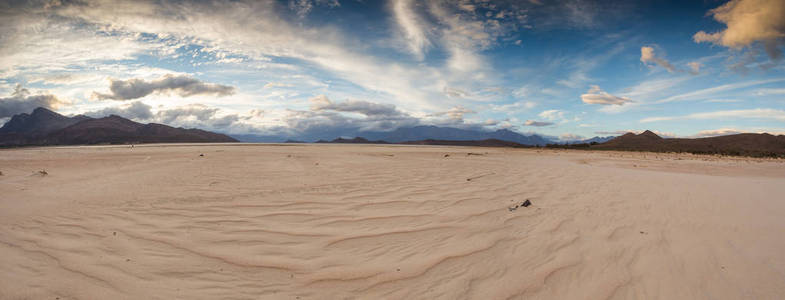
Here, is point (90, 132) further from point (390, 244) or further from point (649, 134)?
point (649, 134)

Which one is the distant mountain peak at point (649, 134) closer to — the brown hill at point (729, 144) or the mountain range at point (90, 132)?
the brown hill at point (729, 144)

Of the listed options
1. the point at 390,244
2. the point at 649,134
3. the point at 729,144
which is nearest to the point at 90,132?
the point at 390,244

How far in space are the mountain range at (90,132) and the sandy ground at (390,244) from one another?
80.8 m

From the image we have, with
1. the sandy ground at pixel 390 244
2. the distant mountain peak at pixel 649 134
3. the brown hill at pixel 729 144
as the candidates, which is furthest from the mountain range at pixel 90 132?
the distant mountain peak at pixel 649 134

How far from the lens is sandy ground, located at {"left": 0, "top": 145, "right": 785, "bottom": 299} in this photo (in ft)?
7.07

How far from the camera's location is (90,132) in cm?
9625

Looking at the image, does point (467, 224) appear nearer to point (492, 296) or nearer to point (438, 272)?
point (438, 272)

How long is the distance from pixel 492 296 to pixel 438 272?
1.58 ft

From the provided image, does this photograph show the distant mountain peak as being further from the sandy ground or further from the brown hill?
the sandy ground

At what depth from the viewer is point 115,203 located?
4.68 metres

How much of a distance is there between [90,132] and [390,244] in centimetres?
13791

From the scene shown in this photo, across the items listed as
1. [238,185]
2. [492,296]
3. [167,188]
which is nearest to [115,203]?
[167,188]

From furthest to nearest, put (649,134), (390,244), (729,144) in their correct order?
1. (649,134)
2. (729,144)
3. (390,244)

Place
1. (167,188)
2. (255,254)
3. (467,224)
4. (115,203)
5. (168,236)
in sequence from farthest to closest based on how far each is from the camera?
(167,188), (115,203), (467,224), (168,236), (255,254)
